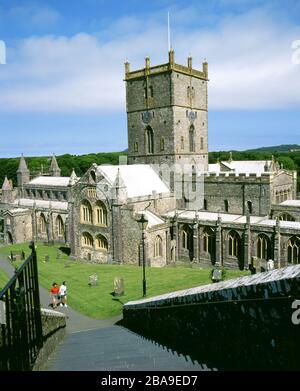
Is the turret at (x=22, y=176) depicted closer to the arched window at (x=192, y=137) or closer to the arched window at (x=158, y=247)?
the arched window at (x=192, y=137)

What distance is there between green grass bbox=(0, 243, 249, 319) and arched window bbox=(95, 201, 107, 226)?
468 centimetres

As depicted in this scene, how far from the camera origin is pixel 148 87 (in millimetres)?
40250

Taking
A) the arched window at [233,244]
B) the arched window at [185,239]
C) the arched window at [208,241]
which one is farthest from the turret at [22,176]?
the arched window at [233,244]

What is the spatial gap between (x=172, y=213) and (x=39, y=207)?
2156cm

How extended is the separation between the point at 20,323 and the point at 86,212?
1272 inches

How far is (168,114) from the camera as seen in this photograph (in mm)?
38969

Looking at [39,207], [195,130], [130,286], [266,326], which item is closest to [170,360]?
[266,326]

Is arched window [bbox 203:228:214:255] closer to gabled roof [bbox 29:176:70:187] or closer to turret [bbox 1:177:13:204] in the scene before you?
gabled roof [bbox 29:176:70:187]

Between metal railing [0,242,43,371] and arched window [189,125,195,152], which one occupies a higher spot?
arched window [189,125,195,152]

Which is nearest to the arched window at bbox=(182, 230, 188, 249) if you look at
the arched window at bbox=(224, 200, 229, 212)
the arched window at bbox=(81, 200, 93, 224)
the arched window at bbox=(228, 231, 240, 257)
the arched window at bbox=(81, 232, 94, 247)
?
the arched window at bbox=(228, 231, 240, 257)

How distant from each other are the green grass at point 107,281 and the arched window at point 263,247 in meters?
3.99

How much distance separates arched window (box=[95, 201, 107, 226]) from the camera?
35.9m

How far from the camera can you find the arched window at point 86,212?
37250mm

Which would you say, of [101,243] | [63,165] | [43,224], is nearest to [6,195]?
[43,224]
